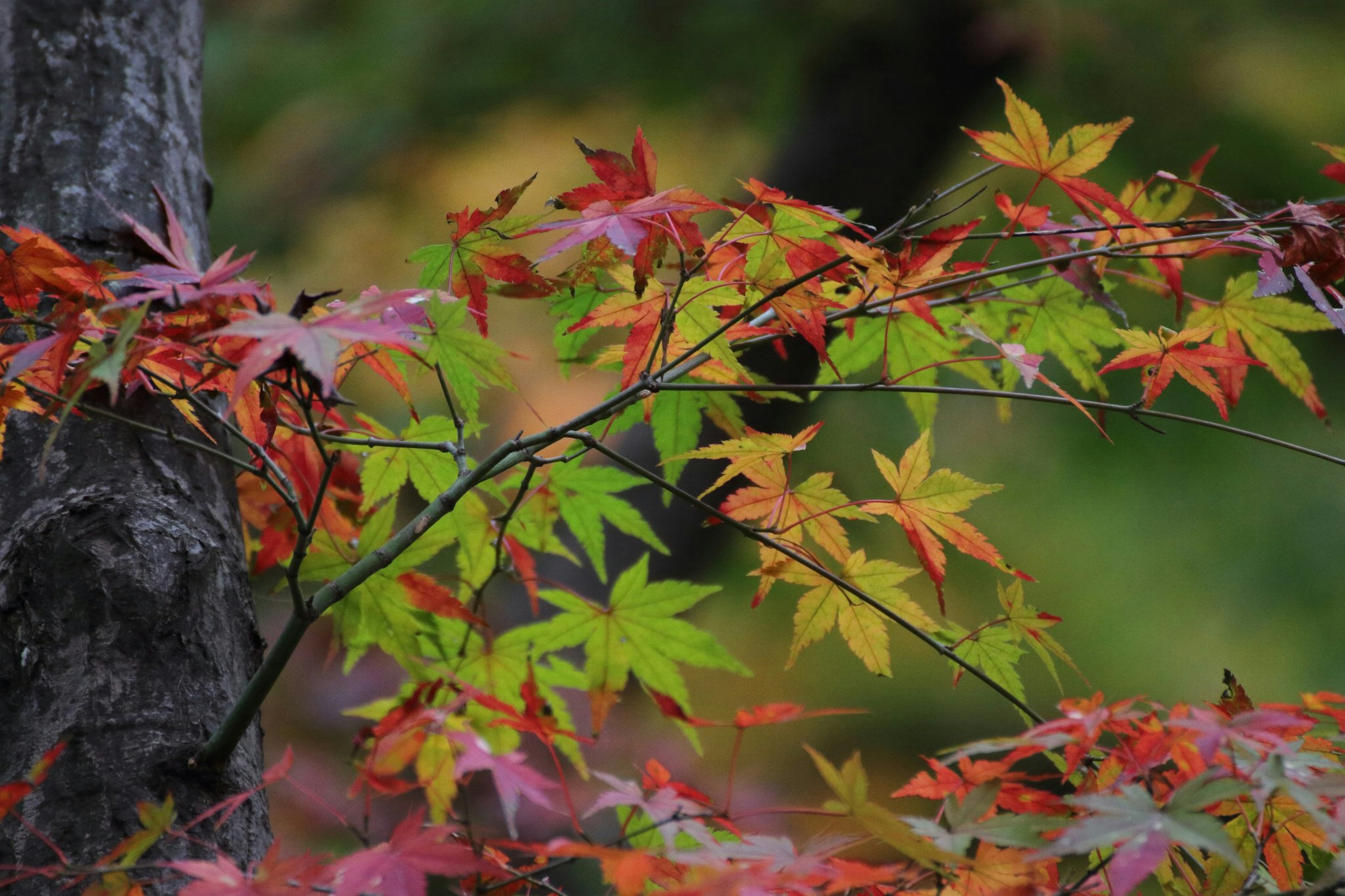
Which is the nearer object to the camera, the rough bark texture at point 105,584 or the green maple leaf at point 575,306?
the rough bark texture at point 105,584

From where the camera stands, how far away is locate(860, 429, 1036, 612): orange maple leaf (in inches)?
24.0

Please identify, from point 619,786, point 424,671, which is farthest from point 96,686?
point 619,786

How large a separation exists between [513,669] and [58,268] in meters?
0.42

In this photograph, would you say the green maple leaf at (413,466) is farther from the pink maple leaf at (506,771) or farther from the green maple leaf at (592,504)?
the pink maple leaf at (506,771)

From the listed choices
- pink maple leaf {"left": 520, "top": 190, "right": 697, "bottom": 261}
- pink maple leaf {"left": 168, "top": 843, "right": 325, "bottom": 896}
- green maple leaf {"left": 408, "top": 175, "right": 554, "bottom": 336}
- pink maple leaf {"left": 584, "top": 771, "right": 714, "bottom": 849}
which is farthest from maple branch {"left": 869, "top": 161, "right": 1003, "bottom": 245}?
pink maple leaf {"left": 168, "top": 843, "right": 325, "bottom": 896}

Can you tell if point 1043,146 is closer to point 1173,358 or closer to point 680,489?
point 1173,358

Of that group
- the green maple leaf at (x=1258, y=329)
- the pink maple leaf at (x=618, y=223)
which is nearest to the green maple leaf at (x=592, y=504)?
the pink maple leaf at (x=618, y=223)

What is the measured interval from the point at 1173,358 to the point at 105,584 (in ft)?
2.31

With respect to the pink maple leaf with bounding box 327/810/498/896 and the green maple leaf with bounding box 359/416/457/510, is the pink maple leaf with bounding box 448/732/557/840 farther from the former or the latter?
the green maple leaf with bounding box 359/416/457/510

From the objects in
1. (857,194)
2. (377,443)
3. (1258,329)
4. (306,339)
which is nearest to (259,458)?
(377,443)

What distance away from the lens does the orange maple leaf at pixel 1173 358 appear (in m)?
0.62

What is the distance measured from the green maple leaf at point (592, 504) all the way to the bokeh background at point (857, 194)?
40.4 inches

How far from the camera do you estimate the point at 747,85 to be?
7.87ft

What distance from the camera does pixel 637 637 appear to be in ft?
2.29
